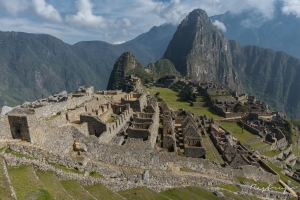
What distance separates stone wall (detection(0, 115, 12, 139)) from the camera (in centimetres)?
1463

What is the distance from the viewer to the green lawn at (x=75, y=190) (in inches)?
506

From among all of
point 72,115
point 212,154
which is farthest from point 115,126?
point 212,154

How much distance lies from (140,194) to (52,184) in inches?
241

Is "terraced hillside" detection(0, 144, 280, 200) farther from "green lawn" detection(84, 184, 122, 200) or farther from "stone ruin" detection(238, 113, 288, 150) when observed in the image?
"stone ruin" detection(238, 113, 288, 150)

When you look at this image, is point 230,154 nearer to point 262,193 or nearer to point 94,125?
point 262,193

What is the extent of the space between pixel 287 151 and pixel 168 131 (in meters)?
45.6

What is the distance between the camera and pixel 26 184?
1152cm

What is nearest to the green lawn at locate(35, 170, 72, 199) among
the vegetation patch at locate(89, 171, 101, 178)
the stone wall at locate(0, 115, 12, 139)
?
the vegetation patch at locate(89, 171, 101, 178)

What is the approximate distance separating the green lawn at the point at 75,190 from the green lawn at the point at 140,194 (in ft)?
10.7

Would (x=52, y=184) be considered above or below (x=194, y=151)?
above

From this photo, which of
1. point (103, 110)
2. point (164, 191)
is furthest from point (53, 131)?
point (103, 110)

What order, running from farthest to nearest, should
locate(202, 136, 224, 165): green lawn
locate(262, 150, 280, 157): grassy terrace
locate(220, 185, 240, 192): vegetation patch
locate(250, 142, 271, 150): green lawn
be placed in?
locate(262, 150, 280, 157): grassy terrace → locate(250, 142, 271, 150): green lawn → locate(202, 136, 224, 165): green lawn → locate(220, 185, 240, 192): vegetation patch

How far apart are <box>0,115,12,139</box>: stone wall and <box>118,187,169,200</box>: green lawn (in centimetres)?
796

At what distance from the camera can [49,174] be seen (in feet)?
44.4
